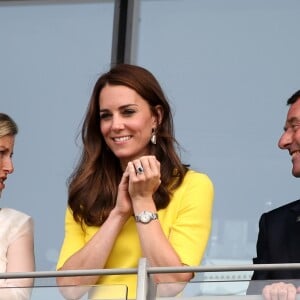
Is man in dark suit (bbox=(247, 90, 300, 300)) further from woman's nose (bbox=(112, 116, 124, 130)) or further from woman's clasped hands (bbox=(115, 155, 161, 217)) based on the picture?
woman's nose (bbox=(112, 116, 124, 130))

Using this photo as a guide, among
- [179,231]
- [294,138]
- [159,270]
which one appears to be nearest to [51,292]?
[159,270]

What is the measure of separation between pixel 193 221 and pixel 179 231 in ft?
0.19

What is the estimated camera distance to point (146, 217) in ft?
13.8

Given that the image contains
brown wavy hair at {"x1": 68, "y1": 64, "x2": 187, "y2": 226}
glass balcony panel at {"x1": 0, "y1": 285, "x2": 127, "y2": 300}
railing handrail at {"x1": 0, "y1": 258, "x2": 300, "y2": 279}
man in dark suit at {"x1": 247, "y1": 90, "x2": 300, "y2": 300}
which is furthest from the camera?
→ brown wavy hair at {"x1": 68, "y1": 64, "x2": 187, "y2": 226}

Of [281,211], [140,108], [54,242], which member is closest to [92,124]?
[140,108]

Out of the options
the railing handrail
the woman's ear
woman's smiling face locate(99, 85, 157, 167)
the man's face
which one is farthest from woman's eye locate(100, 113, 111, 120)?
the railing handrail

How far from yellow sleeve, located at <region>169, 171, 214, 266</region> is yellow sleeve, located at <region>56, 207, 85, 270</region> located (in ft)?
1.02

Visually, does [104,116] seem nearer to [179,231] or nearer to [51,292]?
[179,231]

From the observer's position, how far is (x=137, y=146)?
4414mm

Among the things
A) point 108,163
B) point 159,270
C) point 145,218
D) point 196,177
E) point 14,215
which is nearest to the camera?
point 159,270

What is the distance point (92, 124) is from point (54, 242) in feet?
5.18

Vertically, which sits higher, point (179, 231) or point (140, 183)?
point (140, 183)

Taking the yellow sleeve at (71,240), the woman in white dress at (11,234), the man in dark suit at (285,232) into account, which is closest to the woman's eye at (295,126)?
the man in dark suit at (285,232)

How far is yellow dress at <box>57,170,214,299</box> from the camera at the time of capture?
421 cm
